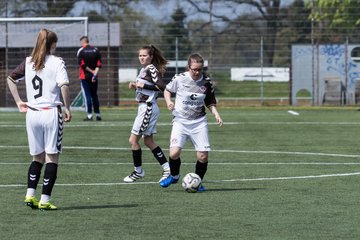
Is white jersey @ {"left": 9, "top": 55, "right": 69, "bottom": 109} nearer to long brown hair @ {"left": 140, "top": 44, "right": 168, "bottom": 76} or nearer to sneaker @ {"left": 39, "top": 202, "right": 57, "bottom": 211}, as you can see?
sneaker @ {"left": 39, "top": 202, "right": 57, "bottom": 211}

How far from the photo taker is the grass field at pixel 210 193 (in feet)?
28.6

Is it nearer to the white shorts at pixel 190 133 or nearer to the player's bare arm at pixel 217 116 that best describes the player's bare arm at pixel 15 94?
the white shorts at pixel 190 133

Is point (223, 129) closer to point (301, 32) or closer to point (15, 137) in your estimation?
point (15, 137)

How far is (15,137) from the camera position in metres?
20.5

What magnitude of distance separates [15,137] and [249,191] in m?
9.82

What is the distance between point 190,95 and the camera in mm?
12172

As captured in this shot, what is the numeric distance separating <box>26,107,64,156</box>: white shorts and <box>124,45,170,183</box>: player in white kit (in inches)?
119

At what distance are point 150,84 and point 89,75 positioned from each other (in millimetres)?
12572

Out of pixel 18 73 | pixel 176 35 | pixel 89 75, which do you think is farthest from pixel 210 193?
pixel 176 35

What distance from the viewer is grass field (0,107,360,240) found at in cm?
870

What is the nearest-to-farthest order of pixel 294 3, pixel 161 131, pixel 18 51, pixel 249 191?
pixel 249 191 < pixel 161 131 < pixel 18 51 < pixel 294 3

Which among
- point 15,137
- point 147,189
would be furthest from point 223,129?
point 147,189

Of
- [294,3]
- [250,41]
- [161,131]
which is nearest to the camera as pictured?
[161,131]

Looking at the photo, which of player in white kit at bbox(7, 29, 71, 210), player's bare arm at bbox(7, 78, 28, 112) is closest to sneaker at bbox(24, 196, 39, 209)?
player in white kit at bbox(7, 29, 71, 210)
